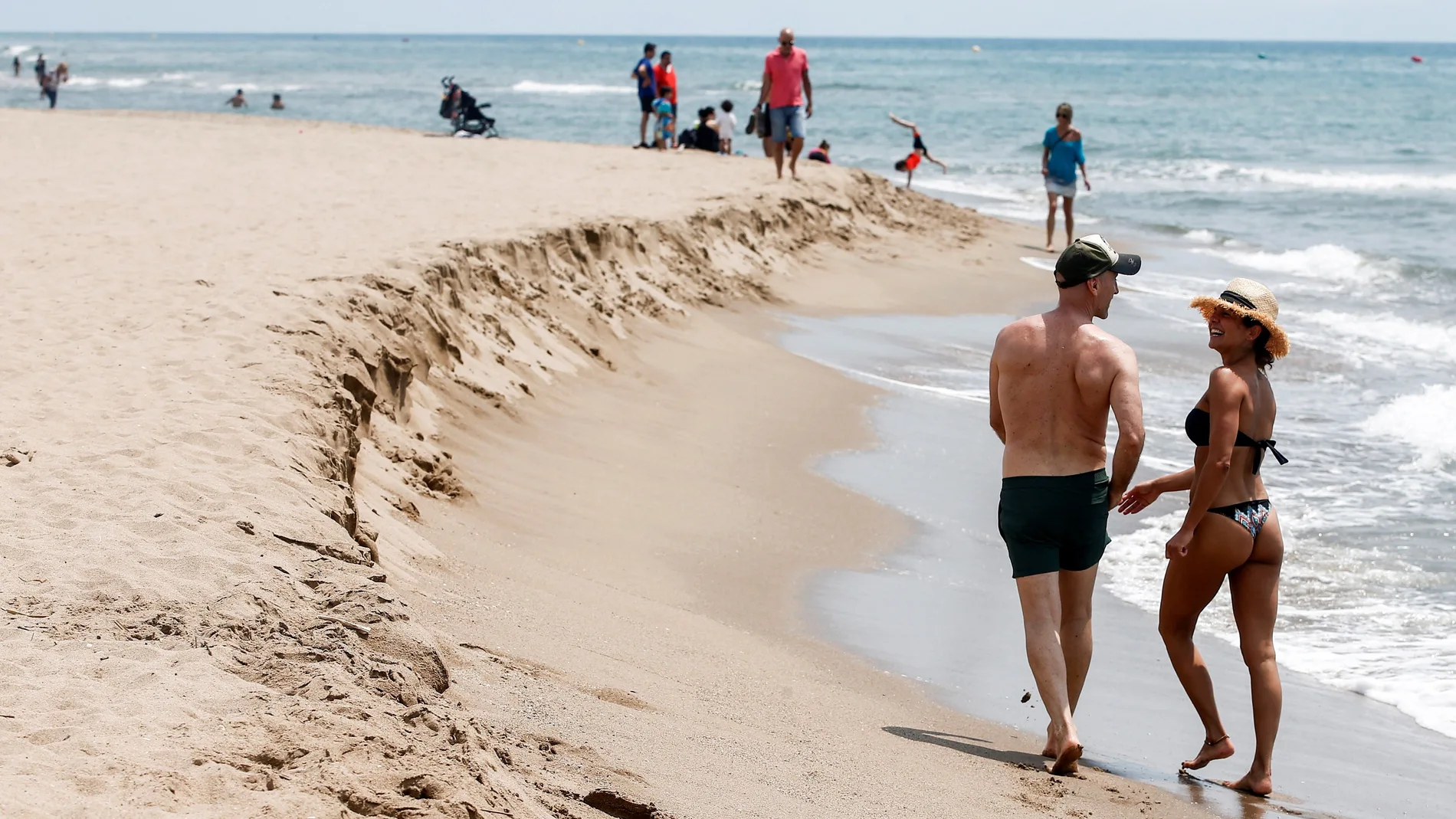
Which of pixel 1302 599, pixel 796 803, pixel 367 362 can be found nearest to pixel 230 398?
pixel 367 362


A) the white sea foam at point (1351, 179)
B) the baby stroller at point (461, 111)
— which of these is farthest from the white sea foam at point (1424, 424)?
the white sea foam at point (1351, 179)

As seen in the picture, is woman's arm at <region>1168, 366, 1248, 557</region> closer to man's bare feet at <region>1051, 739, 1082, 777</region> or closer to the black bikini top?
the black bikini top

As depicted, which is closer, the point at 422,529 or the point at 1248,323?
the point at 1248,323

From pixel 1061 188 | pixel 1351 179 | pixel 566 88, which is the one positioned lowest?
pixel 1061 188

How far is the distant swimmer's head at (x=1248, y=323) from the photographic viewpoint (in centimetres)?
408

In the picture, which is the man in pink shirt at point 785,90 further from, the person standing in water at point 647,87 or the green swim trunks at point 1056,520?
the green swim trunks at point 1056,520

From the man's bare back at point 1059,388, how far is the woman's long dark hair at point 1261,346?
37 cm

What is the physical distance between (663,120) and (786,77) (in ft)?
14.8

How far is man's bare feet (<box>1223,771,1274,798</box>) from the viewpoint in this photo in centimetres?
409

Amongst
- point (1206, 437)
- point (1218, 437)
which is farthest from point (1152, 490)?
point (1218, 437)

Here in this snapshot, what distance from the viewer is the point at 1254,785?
161 inches

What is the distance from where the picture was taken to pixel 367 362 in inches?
250

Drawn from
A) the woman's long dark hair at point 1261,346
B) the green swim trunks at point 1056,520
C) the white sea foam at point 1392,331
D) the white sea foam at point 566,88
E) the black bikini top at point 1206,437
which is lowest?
the white sea foam at point 1392,331

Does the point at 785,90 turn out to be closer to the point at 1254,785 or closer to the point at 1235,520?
the point at 1235,520
